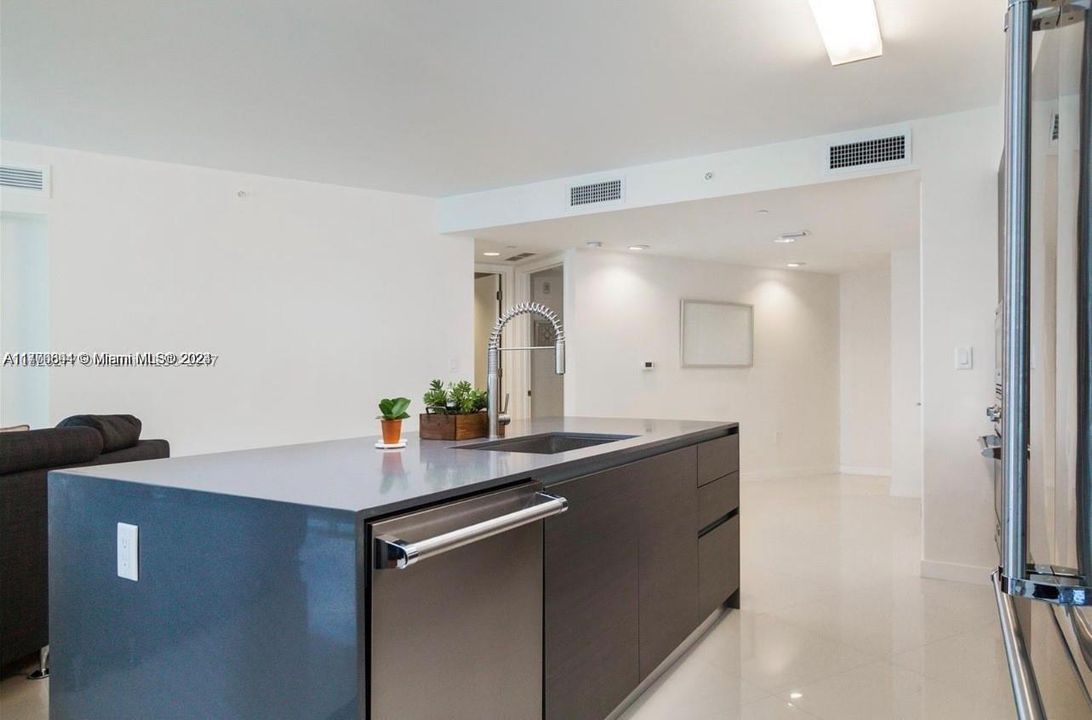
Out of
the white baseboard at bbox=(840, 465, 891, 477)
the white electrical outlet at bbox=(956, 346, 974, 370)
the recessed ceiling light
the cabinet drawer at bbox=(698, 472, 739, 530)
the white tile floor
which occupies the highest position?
the recessed ceiling light

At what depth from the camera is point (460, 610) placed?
1.41 meters

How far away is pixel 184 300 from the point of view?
4.46 metres

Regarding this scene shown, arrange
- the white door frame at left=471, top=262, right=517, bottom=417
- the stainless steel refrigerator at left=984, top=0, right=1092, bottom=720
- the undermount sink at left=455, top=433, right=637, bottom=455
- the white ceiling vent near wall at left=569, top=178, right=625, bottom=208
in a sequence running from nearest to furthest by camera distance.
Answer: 1. the stainless steel refrigerator at left=984, top=0, right=1092, bottom=720
2. the undermount sink at left=455, top=433, right=637, bottom=455
3. the white ceiling vent near wall at left=569, top=178, right=625, bottom=208
4. the white door frame at left=471, top=262, right=517, bottom=417

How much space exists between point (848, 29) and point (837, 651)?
7.84ft

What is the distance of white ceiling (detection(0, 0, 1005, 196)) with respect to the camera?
2625 millimetres

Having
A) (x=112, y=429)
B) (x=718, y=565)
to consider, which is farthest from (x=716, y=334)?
(x=112, y=429)

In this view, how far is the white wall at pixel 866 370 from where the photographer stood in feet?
23.9

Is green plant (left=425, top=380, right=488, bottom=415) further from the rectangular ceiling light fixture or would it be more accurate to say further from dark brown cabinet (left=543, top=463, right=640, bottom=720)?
Answer: the rectangular ceiling light fixture

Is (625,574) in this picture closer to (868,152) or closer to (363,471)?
(363,471)

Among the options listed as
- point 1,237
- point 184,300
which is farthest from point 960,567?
point 1,237

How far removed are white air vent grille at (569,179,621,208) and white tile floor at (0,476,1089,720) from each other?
244 cm

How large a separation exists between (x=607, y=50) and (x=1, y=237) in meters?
3.72

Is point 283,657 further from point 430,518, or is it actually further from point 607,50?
point 607,50

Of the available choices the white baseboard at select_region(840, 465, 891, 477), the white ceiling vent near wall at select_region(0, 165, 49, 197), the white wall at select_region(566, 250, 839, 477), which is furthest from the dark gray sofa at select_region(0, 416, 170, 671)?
the white baseboard at select_region(840, 465, 891, 477)
